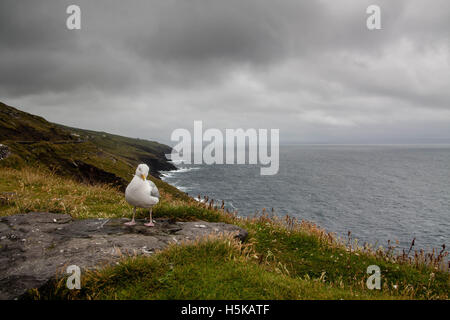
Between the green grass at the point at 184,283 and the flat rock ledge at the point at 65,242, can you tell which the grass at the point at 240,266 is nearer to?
the green grass at the point at 184,283

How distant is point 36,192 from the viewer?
40.0 ft

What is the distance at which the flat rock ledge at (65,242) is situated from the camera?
191 inches

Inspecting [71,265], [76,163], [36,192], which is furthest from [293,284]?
[76,163]

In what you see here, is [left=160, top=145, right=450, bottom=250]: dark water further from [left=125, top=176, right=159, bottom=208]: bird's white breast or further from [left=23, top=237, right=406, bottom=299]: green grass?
[left=125, top=176, right=159, bottom=208]: bird's white breast

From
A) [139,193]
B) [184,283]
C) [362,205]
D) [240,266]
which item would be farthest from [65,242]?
[362,205]

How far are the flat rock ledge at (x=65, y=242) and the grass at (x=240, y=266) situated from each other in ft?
1.67

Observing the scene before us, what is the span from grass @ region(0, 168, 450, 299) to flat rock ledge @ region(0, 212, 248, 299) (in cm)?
51

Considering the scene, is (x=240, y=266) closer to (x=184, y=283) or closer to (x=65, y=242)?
(x=184, y=283)

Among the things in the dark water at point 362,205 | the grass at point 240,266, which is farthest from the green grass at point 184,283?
the dark water at point 362,205

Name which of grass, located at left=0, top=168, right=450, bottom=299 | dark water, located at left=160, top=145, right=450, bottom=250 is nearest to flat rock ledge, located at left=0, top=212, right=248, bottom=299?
grass, located at left=0, top=168, right=450, bottom=299

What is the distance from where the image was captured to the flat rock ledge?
486 cm
